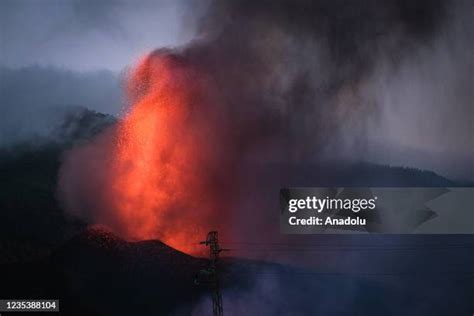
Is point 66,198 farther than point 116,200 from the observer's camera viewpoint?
Yes

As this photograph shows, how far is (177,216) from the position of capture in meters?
43.5

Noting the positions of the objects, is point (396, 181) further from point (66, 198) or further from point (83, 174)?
point (66, 198)

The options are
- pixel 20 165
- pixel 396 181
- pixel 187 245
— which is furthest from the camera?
pixel 20 165

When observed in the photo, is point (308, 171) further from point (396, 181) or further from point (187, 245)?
point (187, 245)

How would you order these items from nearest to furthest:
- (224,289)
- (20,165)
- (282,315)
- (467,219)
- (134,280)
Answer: (467,219), (282,315), (224,289), (134,280), (20,165)

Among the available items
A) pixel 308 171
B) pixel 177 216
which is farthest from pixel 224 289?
pixel 308 171

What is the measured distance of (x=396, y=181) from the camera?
39.0 meters

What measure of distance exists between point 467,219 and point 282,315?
17565mm

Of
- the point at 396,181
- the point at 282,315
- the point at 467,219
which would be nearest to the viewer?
the point at 467,219

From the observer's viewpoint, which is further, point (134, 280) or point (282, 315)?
point (134, 280)

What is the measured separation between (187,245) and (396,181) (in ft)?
58.6

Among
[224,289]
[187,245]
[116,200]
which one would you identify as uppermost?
[116,200]

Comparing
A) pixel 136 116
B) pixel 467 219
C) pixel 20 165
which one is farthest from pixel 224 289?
pixel 20 165

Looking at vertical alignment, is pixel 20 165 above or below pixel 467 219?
above
